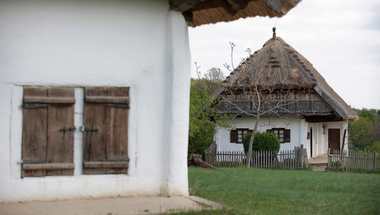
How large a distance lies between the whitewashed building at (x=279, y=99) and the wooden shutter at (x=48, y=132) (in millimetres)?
15039

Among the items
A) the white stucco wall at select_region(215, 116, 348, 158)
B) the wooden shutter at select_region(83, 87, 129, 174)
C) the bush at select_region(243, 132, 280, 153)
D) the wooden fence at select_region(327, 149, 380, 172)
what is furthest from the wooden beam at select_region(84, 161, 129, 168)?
the white stucco wall at select_region(215, 116, 348, 158)

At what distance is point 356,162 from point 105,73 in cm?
1476

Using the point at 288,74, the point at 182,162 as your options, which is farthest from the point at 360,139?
the point at 182,162

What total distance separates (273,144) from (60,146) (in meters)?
15.5

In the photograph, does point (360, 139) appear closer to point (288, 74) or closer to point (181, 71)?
point (288, 74)

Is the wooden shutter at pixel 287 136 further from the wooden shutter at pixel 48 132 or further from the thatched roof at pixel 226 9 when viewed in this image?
the wooden shutter at pixel 48 132

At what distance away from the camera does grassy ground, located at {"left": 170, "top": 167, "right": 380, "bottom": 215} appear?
275 inches

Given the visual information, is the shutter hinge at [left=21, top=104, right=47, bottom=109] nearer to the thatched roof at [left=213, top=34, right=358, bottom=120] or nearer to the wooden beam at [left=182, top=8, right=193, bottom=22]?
the wooden beam at [left=182, top=8, right=193, bottom=22]

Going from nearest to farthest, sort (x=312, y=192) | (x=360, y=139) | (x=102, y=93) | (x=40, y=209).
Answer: (x=40, y=209), (x=102, y=93), (x=312, y=192), (x=360, y=139)

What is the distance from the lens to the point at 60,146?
6.23 m

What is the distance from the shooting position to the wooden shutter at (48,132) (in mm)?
6094

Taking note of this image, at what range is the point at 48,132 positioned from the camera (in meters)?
6.20

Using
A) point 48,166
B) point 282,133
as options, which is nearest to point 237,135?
point 282,133

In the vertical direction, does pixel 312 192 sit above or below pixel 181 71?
below
